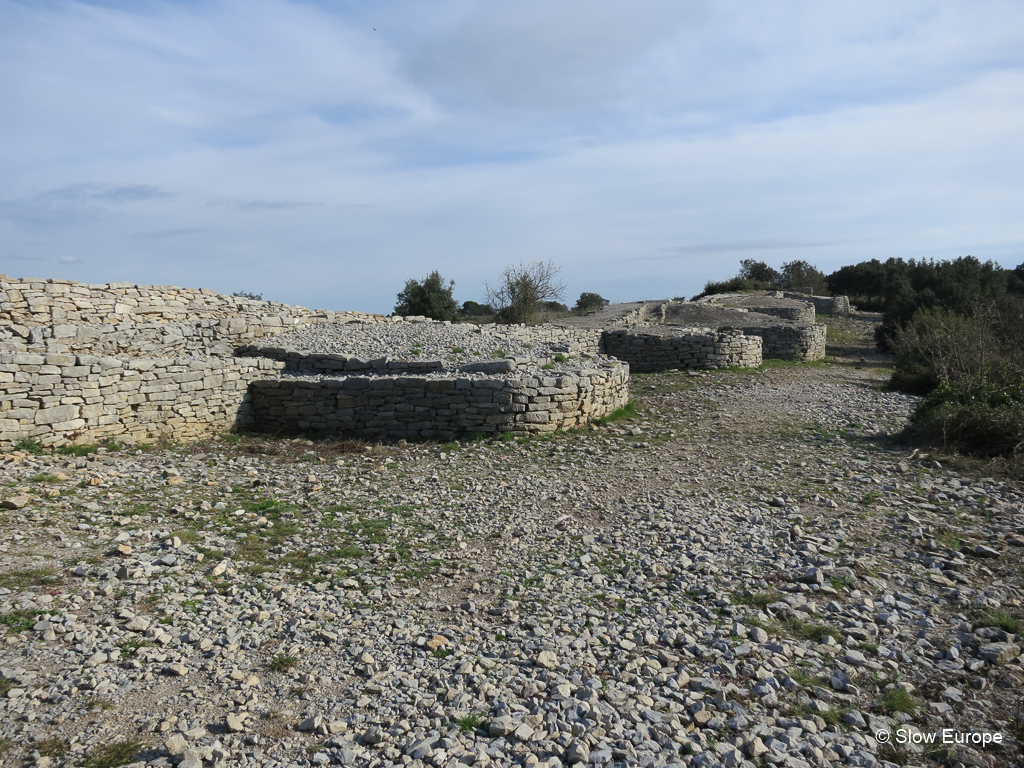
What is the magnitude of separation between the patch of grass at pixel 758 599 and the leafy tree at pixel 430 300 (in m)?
17.9

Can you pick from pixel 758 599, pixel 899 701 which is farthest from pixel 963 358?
pixel 899 701

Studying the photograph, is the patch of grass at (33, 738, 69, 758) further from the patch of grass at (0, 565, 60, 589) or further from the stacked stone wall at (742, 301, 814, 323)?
the stacked stone wall at (742, 301, 814, 323)

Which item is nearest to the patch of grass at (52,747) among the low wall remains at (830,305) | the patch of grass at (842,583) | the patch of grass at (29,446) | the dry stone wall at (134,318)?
the patch of grass at (842,583)

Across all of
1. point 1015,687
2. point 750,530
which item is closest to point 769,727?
point 1015,687

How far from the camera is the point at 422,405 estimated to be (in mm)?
10484

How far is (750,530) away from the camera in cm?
648

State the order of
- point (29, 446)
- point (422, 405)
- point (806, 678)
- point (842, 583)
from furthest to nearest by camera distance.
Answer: point (422, 405), point (29, 446), point (842, 583), point (806, 678)

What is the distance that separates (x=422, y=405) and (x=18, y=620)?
6.62m

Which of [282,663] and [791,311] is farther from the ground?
[791,311]

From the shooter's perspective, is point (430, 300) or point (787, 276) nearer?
point (430, 300)

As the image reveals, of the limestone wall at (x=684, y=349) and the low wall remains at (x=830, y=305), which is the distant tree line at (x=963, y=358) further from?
the limestone wall at (x=684, y=349)

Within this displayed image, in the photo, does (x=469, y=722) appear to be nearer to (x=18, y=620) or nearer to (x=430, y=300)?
(x=18, y=620)

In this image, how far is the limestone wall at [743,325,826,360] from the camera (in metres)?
20.3

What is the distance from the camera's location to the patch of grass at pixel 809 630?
4473mm
